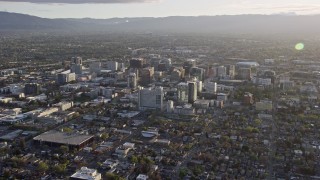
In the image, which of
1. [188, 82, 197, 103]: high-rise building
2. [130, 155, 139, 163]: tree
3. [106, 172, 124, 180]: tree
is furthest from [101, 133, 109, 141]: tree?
[188, 82, 197, 103]: high-rise building

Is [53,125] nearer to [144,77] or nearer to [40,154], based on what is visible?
[40,154]

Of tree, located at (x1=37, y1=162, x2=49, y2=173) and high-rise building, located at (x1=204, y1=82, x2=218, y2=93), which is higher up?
high-rise building, located at (x1=204, y1=82, x2=218, y2=93)

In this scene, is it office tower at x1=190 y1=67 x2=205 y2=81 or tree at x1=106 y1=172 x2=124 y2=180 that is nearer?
tree at x1=106 y1=172 x2=124 y2=180

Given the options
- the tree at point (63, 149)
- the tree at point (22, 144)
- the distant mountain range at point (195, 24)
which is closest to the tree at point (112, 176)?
the tree at point (63, 149)

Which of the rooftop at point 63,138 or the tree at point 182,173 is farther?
the rooftop at point 63,138

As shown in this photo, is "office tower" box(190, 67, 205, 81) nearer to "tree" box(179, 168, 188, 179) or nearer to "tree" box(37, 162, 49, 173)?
"tree" box(179, 168, 188, 179)

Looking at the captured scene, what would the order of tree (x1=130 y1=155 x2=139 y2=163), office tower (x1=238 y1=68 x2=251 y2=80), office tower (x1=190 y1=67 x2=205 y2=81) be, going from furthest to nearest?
1. office tower (x1=238 y1=68 x2=251 y2=80)
2. office tower (x1=190 y1=67 x2=205 y2=81)
3. tree (x1=130 y1=155 x2=139 y2=163)

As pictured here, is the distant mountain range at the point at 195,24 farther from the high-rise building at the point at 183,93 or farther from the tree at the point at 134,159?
the tree at the point at 134,159

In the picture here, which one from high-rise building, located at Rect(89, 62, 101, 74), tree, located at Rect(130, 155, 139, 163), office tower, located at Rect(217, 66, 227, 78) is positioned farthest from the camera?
high-rise building, located at Rect(89, 62, 101, 74)
